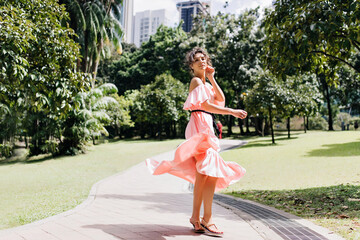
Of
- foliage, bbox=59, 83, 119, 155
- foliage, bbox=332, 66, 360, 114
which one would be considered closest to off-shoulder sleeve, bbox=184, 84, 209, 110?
foliage, bbox=59, 83, 119, 155

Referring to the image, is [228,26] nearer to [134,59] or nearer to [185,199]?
[134,59]

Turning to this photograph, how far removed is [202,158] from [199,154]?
7 cm

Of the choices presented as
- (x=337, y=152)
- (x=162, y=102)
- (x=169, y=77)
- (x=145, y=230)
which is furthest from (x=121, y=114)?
(x=145, y=230)

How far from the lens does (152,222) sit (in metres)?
4.29

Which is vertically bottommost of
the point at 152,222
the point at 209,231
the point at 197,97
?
the point at 152,222

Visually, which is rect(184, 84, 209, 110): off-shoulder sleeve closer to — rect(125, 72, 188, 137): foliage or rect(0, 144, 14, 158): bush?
rect(0, 144, 14, 158): bush

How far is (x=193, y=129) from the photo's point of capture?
3.74 metres

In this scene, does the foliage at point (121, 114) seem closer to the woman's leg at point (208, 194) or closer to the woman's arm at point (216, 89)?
the woman's arm at point (216, 89)

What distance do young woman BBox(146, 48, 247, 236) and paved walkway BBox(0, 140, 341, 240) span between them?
15.2 inches

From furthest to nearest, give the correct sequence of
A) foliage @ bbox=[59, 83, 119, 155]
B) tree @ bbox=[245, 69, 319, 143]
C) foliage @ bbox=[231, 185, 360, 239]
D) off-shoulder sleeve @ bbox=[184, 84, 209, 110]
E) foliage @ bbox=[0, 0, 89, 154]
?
tree @ bbox=[245, 69, 319, 143]
foliage @ bbox=[59, 83, 119, 155]
foliage @ bbox=[0, 0, 89, 154]
foliage @ bbox=[231, 185, 360, 239]
off-shoulder sleeve @ bbox=[184, 84, 209, 110]

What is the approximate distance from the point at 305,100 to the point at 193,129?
22.1 metres

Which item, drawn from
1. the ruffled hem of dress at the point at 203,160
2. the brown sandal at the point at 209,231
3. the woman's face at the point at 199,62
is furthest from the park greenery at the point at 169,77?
the brown sandal at the point at 209,231

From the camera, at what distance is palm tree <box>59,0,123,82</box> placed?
63.3ft

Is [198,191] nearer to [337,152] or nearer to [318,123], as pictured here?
[337,152]
